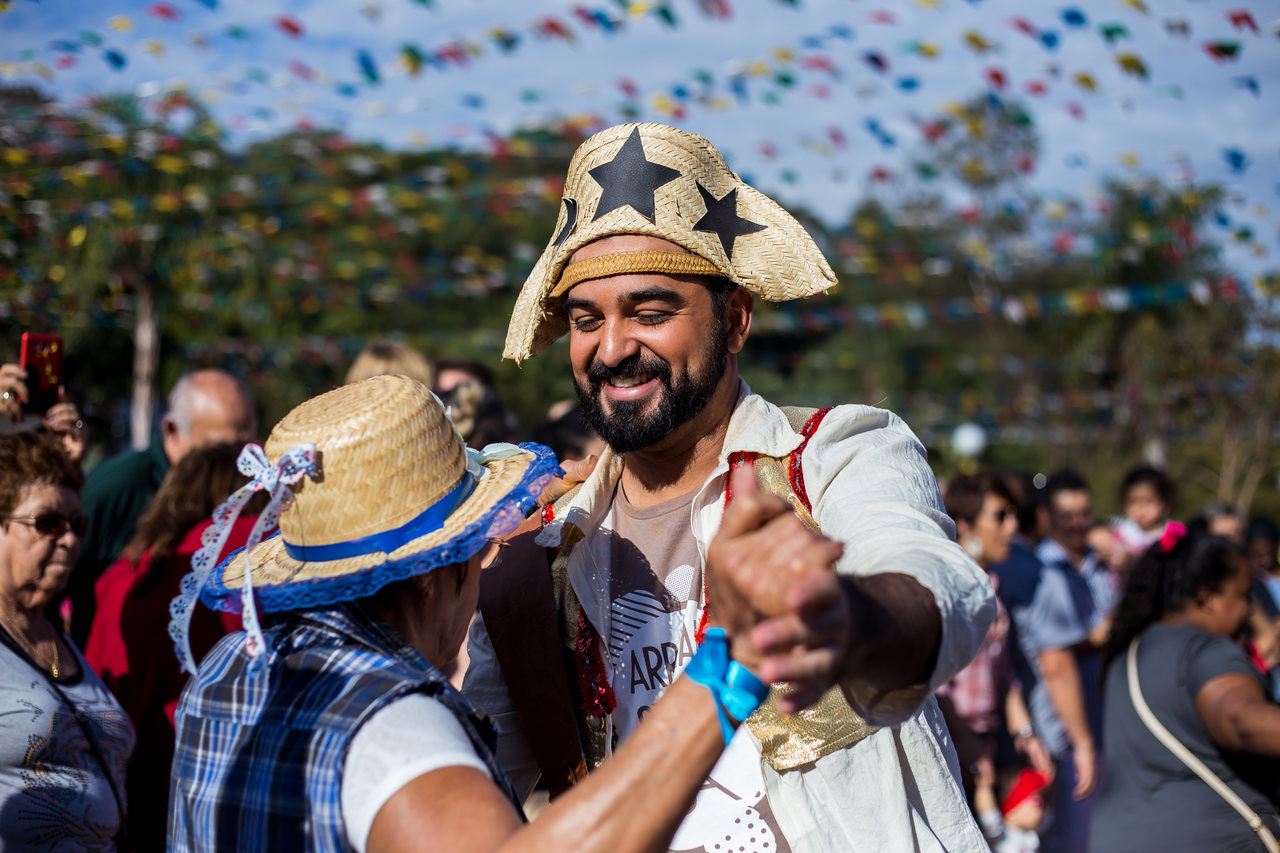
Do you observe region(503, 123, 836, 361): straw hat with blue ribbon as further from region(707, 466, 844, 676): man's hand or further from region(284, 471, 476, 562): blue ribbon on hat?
region(707, 466, 844, 676): man's hand

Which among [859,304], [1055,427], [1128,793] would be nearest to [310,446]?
[1128,793]

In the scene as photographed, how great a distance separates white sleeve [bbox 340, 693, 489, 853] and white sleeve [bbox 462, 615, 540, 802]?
0.92 meters

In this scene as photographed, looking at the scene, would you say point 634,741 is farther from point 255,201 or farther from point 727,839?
point 255,201

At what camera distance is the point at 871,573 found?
1.51 m

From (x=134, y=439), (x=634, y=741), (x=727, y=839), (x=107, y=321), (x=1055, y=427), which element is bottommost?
(x=1055, y=427)

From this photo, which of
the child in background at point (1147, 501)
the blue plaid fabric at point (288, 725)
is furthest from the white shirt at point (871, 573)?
the child in background at point (1147, 501)

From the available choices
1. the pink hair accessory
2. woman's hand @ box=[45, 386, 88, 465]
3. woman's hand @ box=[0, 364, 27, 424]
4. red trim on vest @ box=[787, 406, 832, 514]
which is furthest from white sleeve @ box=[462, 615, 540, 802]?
the pink hair accessory

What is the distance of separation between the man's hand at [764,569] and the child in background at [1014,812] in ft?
16.2

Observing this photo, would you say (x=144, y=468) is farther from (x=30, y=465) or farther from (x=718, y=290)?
(x=718, y=290)

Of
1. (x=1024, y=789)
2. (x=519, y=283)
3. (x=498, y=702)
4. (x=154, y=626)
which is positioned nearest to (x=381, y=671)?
(x=498, y=702)

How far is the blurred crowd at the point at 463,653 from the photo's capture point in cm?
312

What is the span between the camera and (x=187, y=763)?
1713 mm

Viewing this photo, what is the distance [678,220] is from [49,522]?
2.17 meters

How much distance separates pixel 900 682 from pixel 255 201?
1986 centimetres
